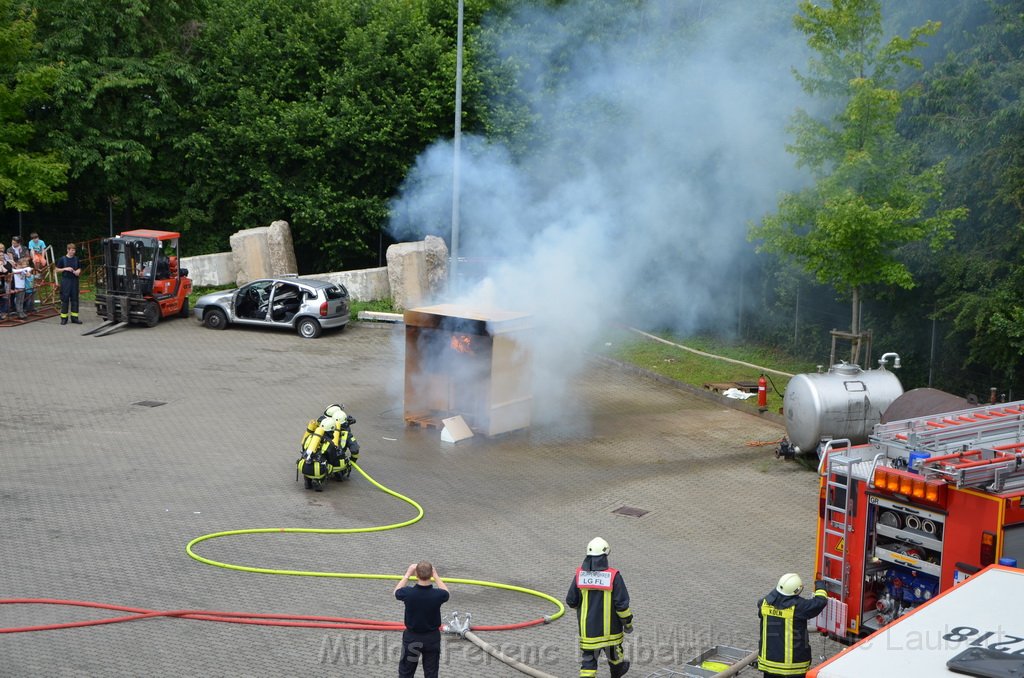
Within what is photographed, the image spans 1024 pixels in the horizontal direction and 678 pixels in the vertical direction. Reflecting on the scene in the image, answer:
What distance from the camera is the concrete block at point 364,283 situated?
26919mm

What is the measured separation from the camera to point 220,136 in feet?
99.4

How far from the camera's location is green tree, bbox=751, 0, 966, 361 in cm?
1744

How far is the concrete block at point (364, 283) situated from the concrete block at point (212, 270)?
3.02 m

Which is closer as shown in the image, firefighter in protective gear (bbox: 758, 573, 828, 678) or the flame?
firefighter in protective gear (bbox: 758, 573, 828, 678)

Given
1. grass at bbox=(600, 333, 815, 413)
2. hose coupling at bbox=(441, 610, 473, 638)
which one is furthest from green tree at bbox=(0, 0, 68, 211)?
hose coupling at bbox=(441, 610, 473, 638)

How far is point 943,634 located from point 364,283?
71.0 ft

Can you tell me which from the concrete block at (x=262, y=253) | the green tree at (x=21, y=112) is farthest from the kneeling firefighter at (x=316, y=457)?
the green tree at (x=21, y=112)

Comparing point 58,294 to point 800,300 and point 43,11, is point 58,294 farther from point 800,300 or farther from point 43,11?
point 800,300

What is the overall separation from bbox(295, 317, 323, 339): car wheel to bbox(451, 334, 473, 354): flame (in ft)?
24.6

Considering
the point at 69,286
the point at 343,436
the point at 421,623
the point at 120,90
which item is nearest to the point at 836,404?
the point at 343,436

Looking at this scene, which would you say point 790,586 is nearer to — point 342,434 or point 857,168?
point 342,434

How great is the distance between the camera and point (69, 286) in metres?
23.6

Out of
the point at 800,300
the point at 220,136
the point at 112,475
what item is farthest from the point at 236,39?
the point at 112,475

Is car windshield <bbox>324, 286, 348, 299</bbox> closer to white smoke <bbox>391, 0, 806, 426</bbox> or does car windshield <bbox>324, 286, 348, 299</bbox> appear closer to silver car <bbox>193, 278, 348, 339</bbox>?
silver car <bbox>193, 278, 348, 339</bbox>
